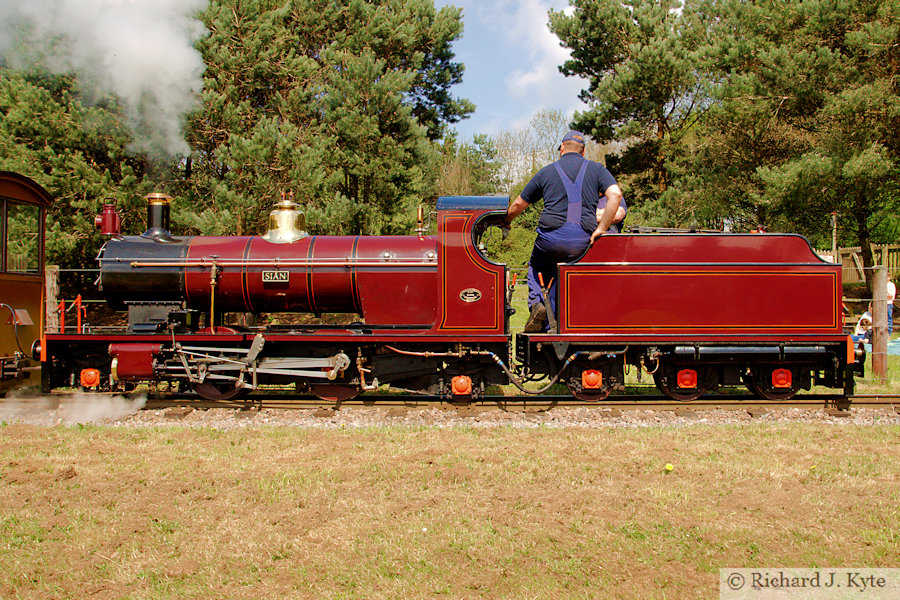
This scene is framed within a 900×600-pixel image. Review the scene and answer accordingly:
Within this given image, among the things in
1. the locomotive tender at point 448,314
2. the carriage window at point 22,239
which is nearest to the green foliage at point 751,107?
the locomotive tender at point 448,314

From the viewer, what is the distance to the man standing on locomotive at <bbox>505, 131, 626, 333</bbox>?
6902mm

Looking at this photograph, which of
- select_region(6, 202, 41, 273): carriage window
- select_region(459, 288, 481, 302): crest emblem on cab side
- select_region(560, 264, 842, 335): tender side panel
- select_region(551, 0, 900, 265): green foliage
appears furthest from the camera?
select_region(551, 0, 900, 265): green foliage

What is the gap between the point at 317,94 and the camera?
21.2 metres

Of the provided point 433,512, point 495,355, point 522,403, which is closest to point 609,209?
point 495,355

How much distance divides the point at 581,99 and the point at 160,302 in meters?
20.2

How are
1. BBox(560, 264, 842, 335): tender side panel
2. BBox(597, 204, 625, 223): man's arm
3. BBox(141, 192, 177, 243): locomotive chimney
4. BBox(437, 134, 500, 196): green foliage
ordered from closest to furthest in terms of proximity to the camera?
BBox(560, 264, 842, 335): tender side panel → BBox(597, 204, 625, 223): man's arm → BBox(141, 192, 177, 243): locomotive chimney → BBox(437, 134, 500, 196): green foliage

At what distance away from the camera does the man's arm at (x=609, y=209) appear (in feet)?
22.2

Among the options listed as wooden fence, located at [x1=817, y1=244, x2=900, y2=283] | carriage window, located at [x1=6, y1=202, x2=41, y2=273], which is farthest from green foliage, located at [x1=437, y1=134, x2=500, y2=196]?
carriage window, located at [x1=6, y1=202, x2=41, y2=273]

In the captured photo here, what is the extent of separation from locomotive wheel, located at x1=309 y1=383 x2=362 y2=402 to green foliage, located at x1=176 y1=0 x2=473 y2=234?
332 inches

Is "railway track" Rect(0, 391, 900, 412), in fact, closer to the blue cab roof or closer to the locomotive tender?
the locomotive tender

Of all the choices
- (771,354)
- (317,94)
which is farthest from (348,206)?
(771,354)

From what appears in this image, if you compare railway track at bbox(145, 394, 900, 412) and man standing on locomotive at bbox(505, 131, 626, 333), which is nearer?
man standing on locomotive at bbox(505, 131, 626, 333)

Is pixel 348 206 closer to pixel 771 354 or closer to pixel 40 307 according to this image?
pixel 40 307

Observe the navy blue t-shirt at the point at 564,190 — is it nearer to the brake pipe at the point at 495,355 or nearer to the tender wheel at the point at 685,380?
the brake pipe at the point at 495,355
